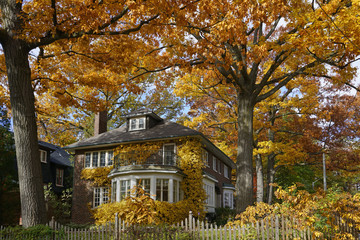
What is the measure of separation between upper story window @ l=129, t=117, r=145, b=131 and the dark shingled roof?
0.51 m

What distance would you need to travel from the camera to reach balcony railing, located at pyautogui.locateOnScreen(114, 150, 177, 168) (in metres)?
22.6

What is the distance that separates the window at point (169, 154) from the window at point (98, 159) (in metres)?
4.60

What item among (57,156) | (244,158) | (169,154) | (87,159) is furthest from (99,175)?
(244,158)

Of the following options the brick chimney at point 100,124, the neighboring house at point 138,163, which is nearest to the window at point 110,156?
the neighboring house at point 138,163

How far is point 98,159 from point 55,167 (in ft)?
25.4

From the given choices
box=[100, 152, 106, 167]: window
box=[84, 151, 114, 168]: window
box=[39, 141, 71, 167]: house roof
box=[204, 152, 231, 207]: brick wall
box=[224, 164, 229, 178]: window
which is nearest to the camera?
box=[84, 151, 114, 168]: window

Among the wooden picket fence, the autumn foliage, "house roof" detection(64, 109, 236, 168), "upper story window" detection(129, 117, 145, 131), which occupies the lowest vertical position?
the wooden picket fence

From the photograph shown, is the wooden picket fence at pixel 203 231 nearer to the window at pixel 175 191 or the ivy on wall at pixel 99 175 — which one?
the window at pixel 175 191

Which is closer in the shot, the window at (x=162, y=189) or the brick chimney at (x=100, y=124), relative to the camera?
the window at (x=162, y=189)

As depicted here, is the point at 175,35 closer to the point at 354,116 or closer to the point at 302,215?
the point at 302,215

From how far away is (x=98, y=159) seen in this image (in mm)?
25281

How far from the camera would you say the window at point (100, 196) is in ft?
79.5

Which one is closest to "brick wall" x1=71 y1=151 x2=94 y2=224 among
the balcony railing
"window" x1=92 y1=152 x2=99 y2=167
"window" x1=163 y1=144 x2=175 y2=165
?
"window" x1=92 y1=152 x2=99 y2=167

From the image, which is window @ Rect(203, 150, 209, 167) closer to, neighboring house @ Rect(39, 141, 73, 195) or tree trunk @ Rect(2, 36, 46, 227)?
neighboring house @ Rect(39, 141, 73, 195)
